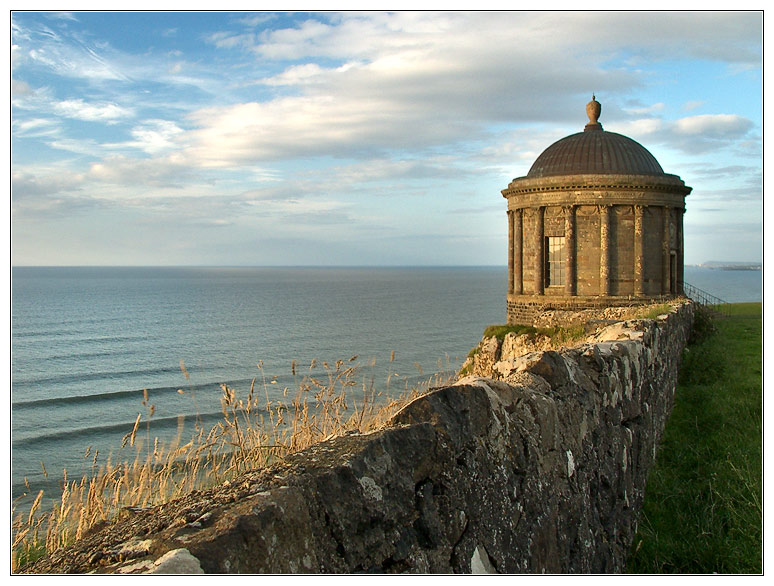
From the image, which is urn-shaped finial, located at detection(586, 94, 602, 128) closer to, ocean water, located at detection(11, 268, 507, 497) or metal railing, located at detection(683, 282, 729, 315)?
metal railing, located at detection(683, 282, 729, 315)

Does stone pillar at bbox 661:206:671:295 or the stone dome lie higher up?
the stone dome

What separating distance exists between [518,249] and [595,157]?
485 cm

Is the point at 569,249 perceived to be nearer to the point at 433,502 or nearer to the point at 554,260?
the point at 554,260

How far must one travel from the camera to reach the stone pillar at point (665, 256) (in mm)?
27375

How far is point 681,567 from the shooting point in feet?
17.5

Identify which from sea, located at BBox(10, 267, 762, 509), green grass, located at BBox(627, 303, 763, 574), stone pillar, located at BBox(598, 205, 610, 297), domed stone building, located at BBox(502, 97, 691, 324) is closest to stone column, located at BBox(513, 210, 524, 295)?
domed stone building, located at BBox(502, 97, 691, 324)

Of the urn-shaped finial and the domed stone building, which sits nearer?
the domed stone building

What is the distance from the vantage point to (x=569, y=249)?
2730cm

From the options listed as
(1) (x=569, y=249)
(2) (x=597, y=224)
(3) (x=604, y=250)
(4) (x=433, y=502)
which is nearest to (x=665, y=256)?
(3) (x=604, y=250)

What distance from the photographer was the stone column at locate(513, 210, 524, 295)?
2875 centimetres

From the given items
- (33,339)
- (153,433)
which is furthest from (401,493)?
(33,339)

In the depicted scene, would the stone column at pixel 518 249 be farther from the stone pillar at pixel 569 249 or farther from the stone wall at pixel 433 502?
the stone wall at pixel 433 502

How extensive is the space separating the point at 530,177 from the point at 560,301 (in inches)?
208

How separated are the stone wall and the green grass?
0.66 m
